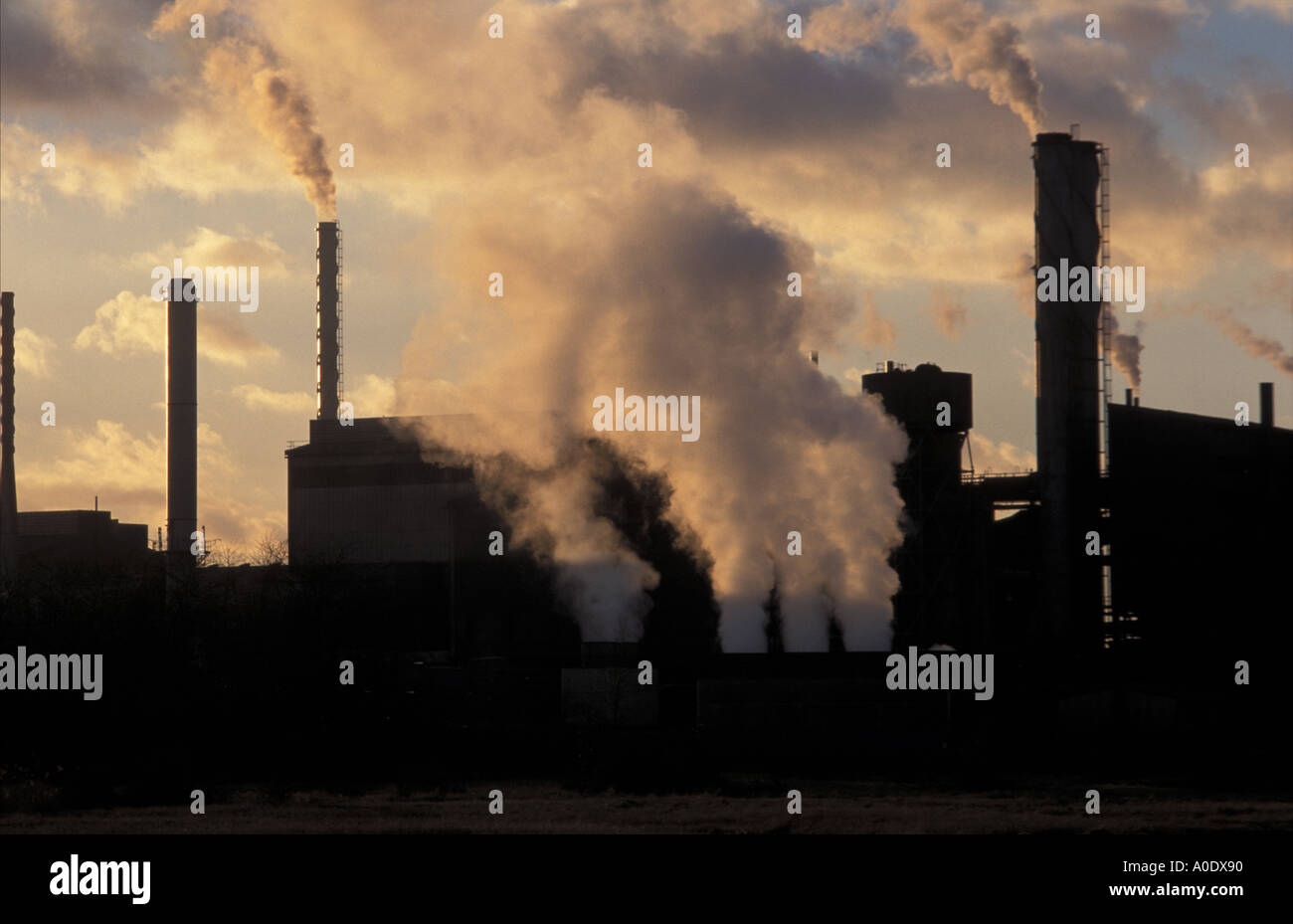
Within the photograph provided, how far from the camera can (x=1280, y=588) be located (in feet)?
189

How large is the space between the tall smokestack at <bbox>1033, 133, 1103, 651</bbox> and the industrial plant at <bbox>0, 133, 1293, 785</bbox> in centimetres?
7

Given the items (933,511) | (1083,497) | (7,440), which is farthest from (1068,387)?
(7,440)

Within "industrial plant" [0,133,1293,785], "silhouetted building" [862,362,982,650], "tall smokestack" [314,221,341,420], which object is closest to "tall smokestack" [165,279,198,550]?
"industrial plant" [0,133,1293,785]

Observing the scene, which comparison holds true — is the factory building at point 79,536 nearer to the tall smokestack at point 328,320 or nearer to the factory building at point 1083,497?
the tall smokestack at point 328,320

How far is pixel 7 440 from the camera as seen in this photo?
77188 mm

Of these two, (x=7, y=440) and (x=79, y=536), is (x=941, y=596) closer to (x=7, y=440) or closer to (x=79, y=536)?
(x=7, y=440)

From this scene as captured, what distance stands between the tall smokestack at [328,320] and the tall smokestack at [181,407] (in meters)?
12.4

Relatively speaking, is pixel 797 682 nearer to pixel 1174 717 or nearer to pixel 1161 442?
pixel 1174 717

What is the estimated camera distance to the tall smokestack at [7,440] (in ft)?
248

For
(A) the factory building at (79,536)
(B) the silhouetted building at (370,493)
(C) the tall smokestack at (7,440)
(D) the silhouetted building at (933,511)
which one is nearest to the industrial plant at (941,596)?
(D) the silhouetted building at (933,511)

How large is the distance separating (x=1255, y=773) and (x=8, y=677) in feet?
99.9

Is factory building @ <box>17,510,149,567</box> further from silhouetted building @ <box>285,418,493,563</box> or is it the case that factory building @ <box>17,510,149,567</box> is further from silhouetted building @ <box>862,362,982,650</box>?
Result: silhouetted building @ <box>862,362,982,650</box>
